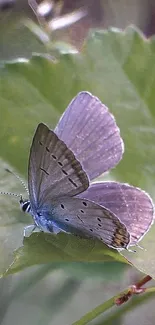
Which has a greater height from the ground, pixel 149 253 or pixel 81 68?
pixel 81 68

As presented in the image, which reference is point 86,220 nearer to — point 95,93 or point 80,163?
point 80,163

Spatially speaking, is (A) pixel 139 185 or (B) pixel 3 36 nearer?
(A) pixel 139 185

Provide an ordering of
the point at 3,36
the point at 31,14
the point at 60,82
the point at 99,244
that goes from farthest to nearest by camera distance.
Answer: the point at 31,14
the point at 3,36
the point at 60,82
the point at 99,244

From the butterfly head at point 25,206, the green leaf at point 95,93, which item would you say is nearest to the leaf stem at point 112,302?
the green leaf at point 95,93

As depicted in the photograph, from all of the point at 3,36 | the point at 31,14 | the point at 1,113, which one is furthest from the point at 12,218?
the point at 31,14

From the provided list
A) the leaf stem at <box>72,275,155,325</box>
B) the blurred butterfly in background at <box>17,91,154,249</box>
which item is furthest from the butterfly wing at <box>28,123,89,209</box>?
the leaf stem at <box>72,275,155,325</box>

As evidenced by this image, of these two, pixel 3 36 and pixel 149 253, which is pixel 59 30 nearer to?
pixel 3 36

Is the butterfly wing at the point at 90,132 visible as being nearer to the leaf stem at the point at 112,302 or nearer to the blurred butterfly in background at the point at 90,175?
the blurred butterfly in background at the point at 90,175
